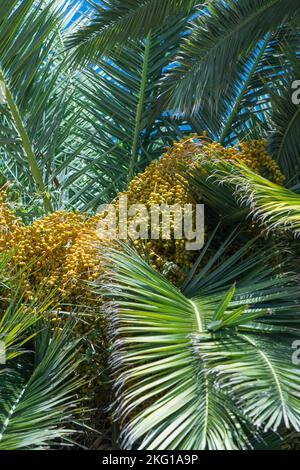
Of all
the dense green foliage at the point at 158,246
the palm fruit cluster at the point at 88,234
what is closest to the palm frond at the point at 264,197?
the dense green foliage at the point at 158,246

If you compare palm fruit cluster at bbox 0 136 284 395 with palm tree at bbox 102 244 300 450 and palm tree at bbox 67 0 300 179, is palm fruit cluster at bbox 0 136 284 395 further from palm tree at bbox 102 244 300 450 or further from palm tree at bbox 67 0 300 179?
palm tree at bbox 67 0 300 179

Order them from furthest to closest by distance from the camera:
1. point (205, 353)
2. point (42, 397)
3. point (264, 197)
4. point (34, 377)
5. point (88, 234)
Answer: point (88, 234) < point (264, 197) < point (34, 377) < point (42, 397) < point (205, 353)

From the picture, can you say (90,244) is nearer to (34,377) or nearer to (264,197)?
(34,377)

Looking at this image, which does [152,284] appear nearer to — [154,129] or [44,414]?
[44,414]

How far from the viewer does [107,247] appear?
6.77 metres

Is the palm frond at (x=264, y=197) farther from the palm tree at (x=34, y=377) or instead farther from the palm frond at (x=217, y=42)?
the palm tree at (x=34, y=377)

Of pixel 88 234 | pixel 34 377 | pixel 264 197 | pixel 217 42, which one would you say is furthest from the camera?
pixel 217 42

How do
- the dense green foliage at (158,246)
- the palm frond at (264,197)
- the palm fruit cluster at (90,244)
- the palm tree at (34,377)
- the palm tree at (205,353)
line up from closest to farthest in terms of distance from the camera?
the palm tree at (205,353) → the dense green foliage at (158,246) → the palm tree at (34,377) → the palm frond at (264,197) → the palm fruit cluster at (90,244)

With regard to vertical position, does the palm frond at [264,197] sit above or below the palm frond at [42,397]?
above

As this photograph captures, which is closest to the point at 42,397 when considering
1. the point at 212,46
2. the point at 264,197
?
the point at 264,197

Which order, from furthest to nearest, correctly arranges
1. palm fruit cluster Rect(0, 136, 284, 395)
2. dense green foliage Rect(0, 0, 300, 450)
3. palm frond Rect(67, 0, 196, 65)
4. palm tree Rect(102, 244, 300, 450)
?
palm frond Rect(67, 0, 196, 65)
palm fruit cluster Rect(0, 136, 284, 395)
dense green foliage Rect(0, 0, 300, 450)
palm tree Rect(102, 244, 300, 450)

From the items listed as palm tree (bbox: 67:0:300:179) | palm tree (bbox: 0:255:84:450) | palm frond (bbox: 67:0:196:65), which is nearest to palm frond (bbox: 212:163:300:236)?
palm tree (bbox: 67:0:300:179)

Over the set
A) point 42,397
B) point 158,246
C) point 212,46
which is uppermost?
point 212,46

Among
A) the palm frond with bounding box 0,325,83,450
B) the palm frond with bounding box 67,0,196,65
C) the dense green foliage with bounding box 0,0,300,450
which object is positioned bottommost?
the palm frond with bounding box 0,325,83,450
